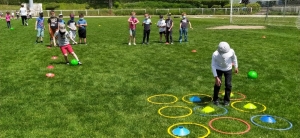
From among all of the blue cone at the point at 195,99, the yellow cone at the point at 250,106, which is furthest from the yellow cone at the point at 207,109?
the yellow cone at the point at 250,106

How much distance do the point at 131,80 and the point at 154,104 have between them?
253 cm

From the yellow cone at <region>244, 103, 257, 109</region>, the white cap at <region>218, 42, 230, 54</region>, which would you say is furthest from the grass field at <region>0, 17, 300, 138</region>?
the white cap at <region>218, 42, 230, 54</region>

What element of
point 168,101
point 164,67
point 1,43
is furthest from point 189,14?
point 168,101

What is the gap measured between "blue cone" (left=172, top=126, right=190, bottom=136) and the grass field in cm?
14

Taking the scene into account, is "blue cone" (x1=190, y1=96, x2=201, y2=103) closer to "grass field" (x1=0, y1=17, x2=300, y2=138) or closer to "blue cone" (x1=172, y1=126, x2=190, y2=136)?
"grass field" (x1=0, y1=17, x2=300, y2=138)

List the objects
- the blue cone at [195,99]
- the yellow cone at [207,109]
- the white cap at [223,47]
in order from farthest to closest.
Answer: the blue cone at [195,99], the yellow cone at [207,109], the white cap at [223,47]

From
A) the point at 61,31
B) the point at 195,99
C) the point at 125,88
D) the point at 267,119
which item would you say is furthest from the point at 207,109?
the point at 61,31

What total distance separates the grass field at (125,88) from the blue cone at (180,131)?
141 millimetres

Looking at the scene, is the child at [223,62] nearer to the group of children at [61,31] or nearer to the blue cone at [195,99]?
the blue cone at [195,99]

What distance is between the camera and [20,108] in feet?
25.3

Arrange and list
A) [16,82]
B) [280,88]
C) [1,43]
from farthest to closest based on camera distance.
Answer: [1,43] → [16,82] → [280,88]

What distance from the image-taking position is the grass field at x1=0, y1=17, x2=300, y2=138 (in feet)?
21.5

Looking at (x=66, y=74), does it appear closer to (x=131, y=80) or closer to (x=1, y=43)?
(x=131, y=80)

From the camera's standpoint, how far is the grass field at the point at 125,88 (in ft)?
21.5
